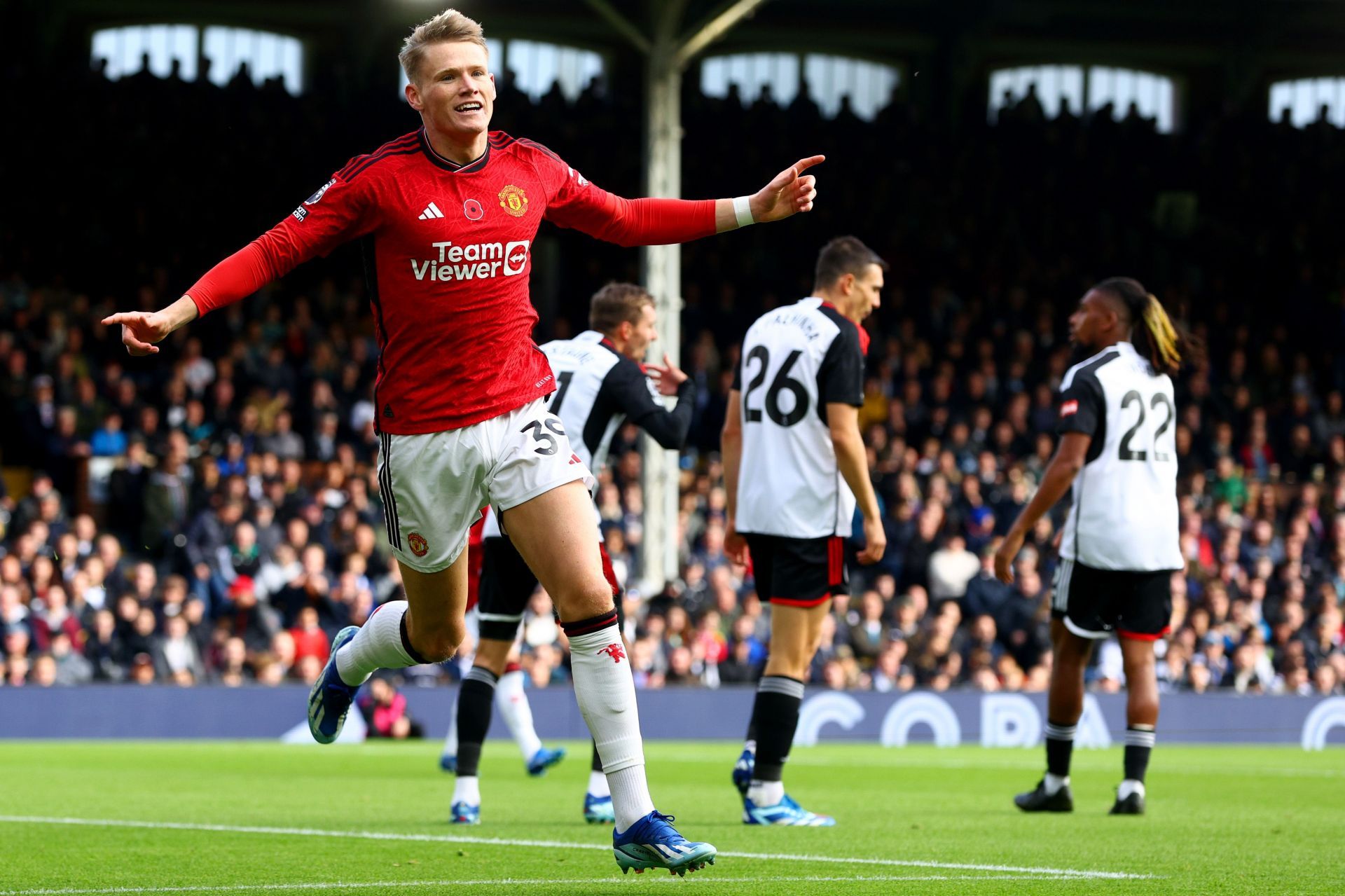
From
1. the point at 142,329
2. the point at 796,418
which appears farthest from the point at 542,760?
the point at 142,329

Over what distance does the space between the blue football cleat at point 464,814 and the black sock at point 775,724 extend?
1104 mm

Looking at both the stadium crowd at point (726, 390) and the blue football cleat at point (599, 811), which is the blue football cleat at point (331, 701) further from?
the stadium crowd at point (726, 390)

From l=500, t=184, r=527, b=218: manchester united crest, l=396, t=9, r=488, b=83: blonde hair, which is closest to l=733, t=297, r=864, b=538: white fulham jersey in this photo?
l=500, t=184, r=527, b=218: manchester united crest

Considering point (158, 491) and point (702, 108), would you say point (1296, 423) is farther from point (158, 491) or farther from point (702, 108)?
point (158, 491)

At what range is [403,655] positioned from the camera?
221 inches

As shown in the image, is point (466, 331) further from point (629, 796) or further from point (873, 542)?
point (873, 542)

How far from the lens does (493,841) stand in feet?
20.6

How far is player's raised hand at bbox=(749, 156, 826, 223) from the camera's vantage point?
5.19 metres

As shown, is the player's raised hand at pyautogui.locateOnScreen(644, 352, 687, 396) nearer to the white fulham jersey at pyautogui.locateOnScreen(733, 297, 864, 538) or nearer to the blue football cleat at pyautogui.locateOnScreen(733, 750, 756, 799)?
the white fulham jersey at pyautogui.locateOnScreen(733, 297, 864, 538)

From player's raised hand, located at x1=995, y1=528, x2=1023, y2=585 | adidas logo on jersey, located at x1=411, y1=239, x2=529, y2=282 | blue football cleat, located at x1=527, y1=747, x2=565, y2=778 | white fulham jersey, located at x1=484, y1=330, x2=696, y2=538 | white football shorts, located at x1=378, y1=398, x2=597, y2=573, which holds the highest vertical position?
adidas logo on jersey, located at x1=411, y1=239, x2=529, y2=282

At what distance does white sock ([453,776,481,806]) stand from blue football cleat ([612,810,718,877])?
2.64 m

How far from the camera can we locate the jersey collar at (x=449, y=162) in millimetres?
5059

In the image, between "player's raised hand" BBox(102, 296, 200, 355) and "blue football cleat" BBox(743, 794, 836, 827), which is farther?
"blue football cleat" BBox(743, 794, 836, 827)

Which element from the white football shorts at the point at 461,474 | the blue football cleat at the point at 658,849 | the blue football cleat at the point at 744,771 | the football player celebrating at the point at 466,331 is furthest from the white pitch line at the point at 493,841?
the white football shorts at the point at 461,474
